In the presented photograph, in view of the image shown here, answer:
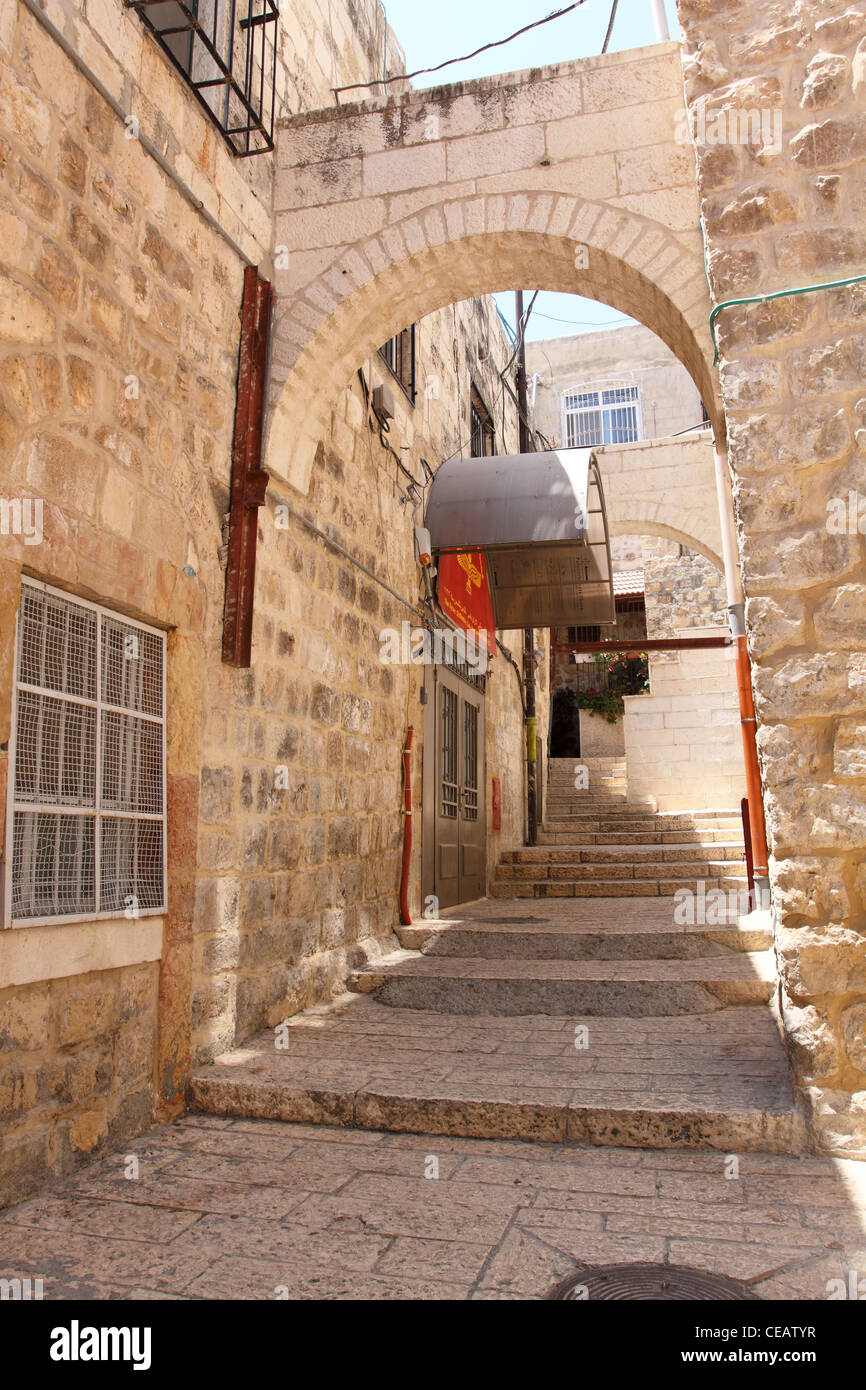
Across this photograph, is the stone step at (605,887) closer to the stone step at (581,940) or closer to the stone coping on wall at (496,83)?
the stone step at (581,940)

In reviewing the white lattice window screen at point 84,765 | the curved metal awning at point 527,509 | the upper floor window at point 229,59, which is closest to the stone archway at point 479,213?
the upper floor window at point 229,59

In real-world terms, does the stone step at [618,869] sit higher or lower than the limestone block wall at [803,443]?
lower

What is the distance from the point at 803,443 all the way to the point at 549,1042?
8.10 feet

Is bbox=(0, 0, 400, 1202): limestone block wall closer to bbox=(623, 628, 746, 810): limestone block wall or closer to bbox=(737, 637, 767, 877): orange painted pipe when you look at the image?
bbox=(737, 637, 767, 877): orange painted pipe

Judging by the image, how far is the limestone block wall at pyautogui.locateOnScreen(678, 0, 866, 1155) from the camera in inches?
110

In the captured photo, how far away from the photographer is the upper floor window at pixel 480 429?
29.9ft

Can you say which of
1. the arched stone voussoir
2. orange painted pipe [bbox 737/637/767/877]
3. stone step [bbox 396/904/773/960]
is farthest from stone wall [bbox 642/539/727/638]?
the arched stone voussoir

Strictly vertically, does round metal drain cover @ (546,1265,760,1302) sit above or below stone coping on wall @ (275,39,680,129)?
below

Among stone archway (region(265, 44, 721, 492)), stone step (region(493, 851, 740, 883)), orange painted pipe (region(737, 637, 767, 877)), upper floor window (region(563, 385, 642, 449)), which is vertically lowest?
stone step (region(493, 851, 740, 883))

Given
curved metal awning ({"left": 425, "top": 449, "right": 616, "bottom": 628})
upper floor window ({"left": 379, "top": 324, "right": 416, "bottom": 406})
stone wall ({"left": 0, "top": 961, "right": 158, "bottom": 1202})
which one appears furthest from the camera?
upper floor window ({"left": 379, "top": 324, "right": 416, "bottom": 406})

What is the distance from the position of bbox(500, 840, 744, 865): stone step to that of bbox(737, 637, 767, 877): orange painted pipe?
2842 millimetres

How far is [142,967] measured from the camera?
3066mm

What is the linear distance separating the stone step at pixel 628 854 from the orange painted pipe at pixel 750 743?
9.33ft
